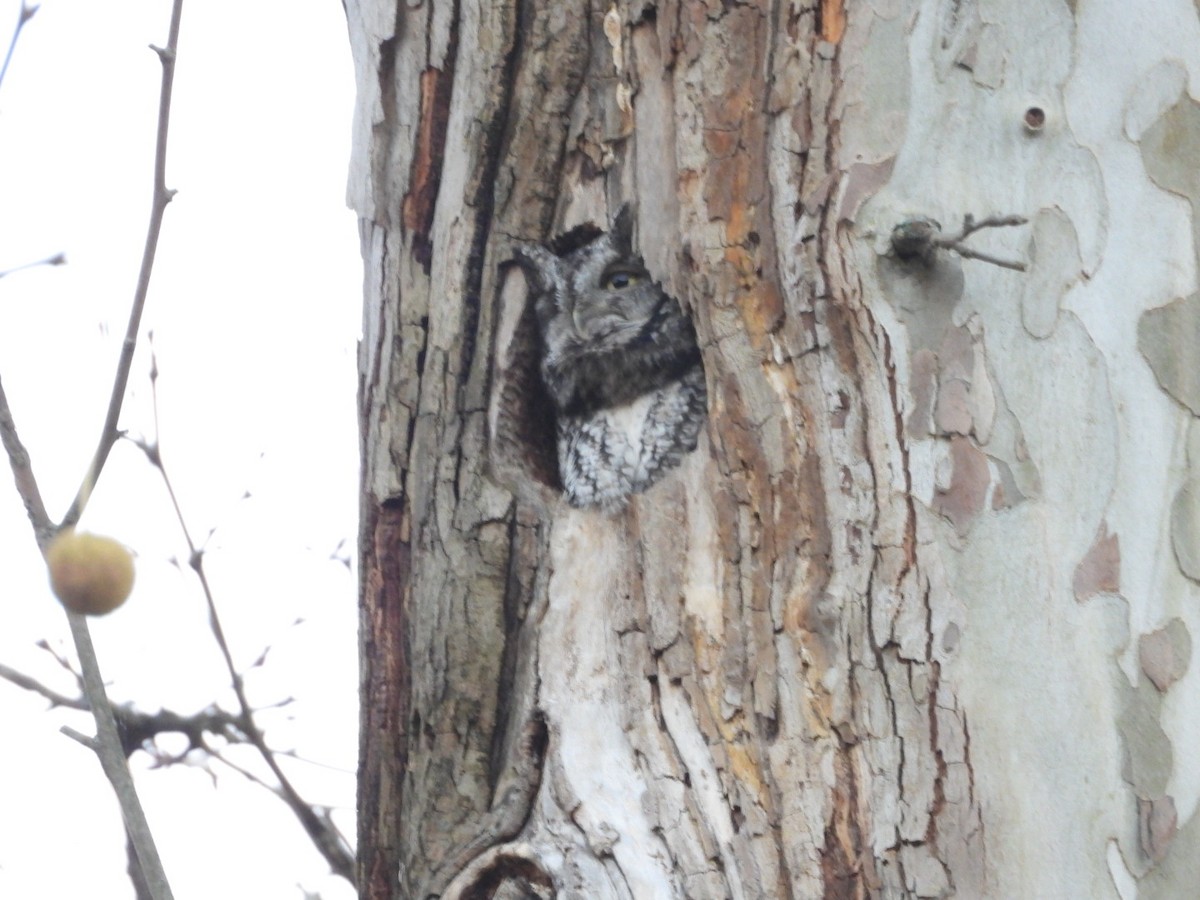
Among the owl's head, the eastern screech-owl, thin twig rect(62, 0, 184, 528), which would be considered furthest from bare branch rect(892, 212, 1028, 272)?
thin twig rect(62, 0, 184, 528)

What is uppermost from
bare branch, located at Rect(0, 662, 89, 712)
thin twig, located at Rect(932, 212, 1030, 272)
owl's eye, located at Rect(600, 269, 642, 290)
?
owl's eye, located at Rect(600, 269, 642, 290)

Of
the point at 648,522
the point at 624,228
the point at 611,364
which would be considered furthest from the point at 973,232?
the point at 611,364

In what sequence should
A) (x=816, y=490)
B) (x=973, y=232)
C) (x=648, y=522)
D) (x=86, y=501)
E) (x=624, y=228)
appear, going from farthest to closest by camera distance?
1. (x=624, y=228)
2. (x=648, y=522)
3. (x=816, y=490)
4. (x=973, y=232)
5. (x=86, y=501)

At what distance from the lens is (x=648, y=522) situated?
7.20 feet

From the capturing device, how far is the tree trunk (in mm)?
1705

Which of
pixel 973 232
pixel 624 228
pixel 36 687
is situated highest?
pixel 624 228

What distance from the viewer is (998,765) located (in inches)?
66.0

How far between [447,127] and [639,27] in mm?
412

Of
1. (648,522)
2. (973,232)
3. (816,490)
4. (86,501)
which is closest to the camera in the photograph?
(86,501)

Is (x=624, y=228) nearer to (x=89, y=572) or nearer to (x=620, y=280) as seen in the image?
(x=620, y=280)

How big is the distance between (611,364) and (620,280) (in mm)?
181

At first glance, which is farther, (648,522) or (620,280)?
(620,280)

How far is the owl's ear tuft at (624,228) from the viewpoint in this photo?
246cm

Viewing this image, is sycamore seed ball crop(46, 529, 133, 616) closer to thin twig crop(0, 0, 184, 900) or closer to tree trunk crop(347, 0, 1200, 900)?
thin twig crop(0, 0, 184, 900)
